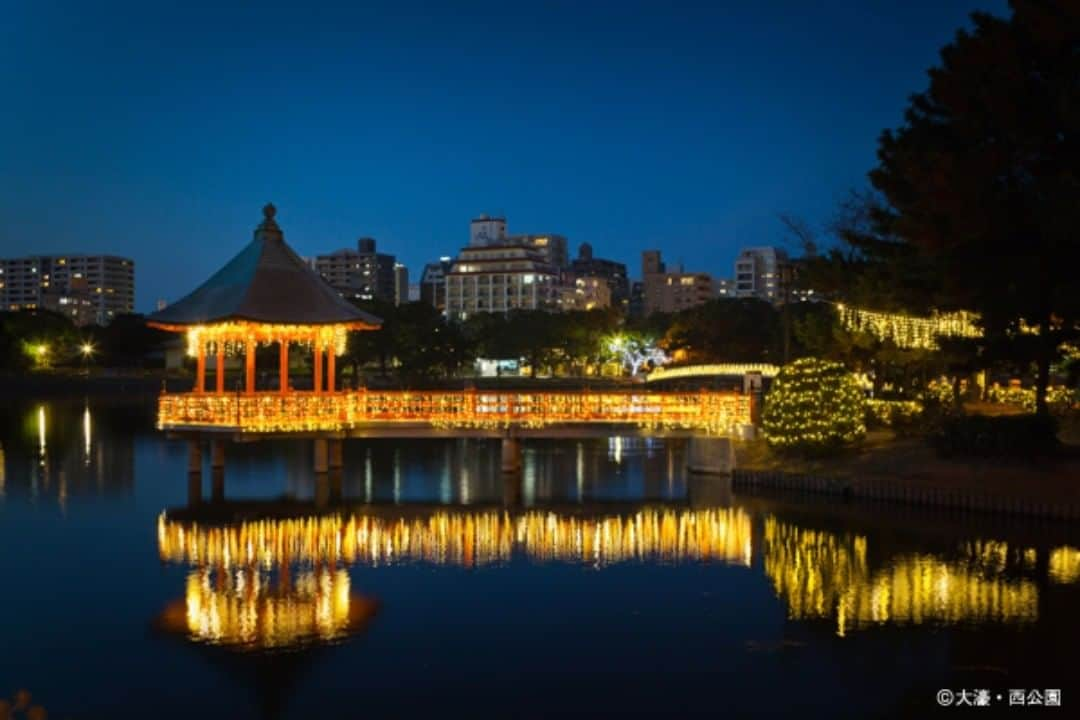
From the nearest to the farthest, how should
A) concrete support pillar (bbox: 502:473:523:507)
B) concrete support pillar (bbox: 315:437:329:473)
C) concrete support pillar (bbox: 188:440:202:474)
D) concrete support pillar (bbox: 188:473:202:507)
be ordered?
concrete support pillar (bbox: 502:473:523:507)
concrete support pillar (bbox: 188:473:202:507)
concrete support pillar (bbox: 188:440:202:474)
concrete support pillar (bbox: 315:437:329:473)

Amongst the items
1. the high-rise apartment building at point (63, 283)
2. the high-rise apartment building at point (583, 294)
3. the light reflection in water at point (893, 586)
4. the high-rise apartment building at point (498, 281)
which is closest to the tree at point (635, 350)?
the high-rise apartment building at point (498, 281)

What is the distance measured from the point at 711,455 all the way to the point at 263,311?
12.4 m

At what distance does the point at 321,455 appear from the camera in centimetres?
2705

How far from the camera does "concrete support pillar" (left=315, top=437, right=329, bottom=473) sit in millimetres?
26984

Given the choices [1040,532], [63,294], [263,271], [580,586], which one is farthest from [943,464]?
[63,294]

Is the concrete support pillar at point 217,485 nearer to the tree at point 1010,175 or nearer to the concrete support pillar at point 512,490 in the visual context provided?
the concrete support pillar at point 512,490

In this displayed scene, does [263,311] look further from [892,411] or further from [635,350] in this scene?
[635,350]

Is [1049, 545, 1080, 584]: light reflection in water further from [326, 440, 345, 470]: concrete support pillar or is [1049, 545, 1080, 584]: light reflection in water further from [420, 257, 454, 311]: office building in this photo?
[420, 257, 454, 311]: office building

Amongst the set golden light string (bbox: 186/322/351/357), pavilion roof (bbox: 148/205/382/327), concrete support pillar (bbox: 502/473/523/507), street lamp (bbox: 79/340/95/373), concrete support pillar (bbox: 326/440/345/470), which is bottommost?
concrete support pillar (bbox: 502/473/523/507)

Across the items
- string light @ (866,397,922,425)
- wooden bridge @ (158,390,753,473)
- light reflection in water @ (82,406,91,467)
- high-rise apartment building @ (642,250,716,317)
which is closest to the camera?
wooden bridge @ (158,390,753,473)

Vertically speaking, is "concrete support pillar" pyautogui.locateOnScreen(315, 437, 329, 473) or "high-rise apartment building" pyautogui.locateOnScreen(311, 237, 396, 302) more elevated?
"high-rise apartment building" pyautogui.locateOnScreen(311, 237, 396, 302)

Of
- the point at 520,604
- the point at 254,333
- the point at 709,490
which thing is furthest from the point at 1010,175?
the point at 254,333

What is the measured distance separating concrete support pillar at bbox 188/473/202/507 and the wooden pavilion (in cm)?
226

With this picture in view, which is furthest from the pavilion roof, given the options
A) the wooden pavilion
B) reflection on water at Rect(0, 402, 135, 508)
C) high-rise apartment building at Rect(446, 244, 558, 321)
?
high-rise apartment building at Rect(446, 244, 558, 321)
